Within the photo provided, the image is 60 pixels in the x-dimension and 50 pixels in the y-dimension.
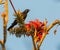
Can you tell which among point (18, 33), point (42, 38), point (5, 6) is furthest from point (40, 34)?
point (5, 6)

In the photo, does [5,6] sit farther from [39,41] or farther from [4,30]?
[39,41]

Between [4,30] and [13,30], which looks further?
[13,30]

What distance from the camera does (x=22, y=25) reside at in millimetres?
1834

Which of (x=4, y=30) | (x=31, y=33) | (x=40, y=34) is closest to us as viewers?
(x=4, y=30)

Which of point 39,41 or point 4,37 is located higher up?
point 4,37

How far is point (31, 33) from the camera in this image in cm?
188

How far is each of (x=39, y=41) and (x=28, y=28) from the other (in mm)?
166

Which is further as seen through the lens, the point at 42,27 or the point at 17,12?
the point at 42,27

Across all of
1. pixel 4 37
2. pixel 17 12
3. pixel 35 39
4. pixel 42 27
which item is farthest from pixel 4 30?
pixel 42 27

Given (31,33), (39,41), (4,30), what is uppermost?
(4,30)

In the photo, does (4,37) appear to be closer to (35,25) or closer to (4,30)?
(4,30)

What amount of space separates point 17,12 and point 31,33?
0.58ft

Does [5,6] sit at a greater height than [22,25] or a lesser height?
greater

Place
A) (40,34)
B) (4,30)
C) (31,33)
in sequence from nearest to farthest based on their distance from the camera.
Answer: (4,30) < (31,33) < (40,34)
